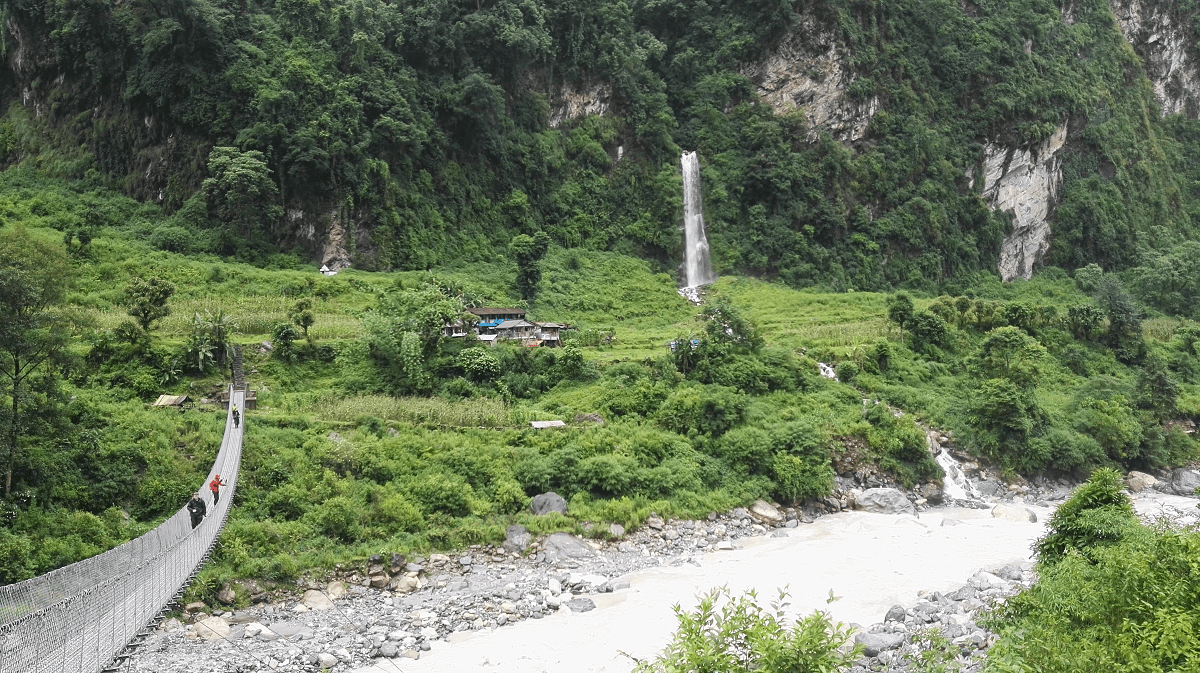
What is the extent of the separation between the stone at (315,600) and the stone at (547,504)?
250 inches

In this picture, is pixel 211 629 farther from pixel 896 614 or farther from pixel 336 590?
pixel 896 614

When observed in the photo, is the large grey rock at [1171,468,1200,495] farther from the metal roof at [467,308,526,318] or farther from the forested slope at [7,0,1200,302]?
the metal roof at [467,308,526,318]

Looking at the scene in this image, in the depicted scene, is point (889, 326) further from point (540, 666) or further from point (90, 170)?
point (90, 170)

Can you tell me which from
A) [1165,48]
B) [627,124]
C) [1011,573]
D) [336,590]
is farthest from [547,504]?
[1165,48]

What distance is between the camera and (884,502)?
83.8 ft

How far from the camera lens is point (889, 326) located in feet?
123

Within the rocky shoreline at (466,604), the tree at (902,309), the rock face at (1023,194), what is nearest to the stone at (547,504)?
the rocky shoreline at (466,604)

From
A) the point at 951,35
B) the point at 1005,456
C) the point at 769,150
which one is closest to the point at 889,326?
the point at 1005,456

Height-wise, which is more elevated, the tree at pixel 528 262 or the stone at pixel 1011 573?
the tree at pixel 528 262

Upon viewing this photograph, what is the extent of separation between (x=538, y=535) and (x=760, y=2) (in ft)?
157

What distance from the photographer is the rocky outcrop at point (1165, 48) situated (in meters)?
73.5

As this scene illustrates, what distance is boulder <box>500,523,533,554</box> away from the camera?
Answer: 20.2 meters

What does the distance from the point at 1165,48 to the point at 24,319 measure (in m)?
91.7

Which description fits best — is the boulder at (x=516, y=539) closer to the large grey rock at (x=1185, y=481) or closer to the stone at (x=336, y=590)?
the stone at (x=336, y=590)
